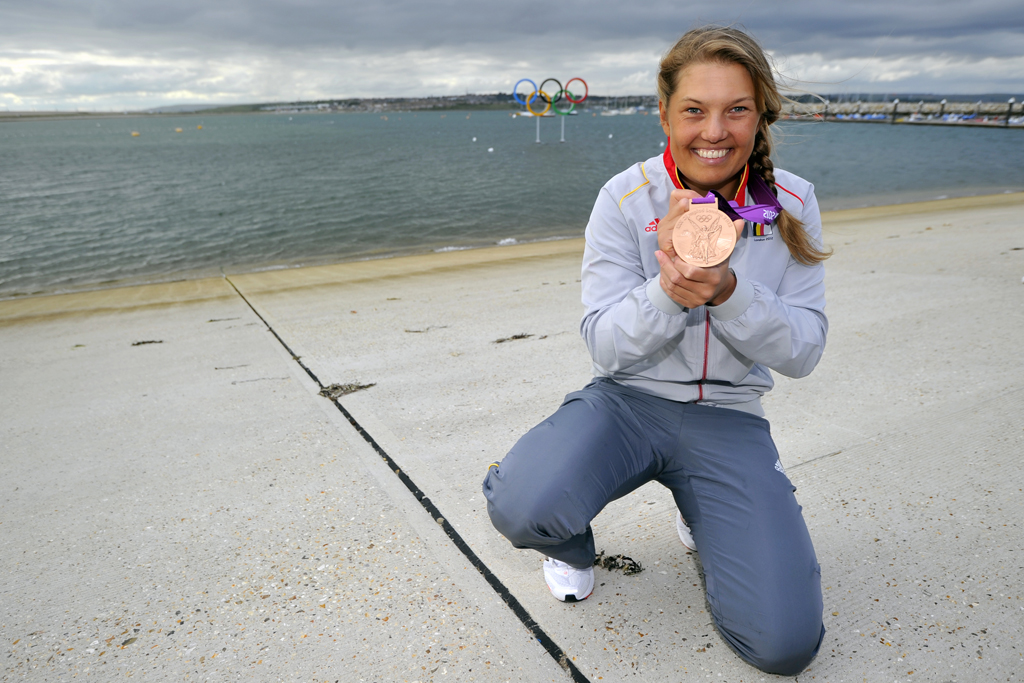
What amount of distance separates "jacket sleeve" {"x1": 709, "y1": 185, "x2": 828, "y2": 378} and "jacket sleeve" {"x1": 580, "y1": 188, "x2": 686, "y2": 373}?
0.15 metres

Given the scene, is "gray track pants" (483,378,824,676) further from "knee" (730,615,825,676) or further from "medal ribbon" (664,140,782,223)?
"medal ribbon" (664,140,782,223)

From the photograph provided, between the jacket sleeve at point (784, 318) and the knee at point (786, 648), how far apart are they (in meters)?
0.71

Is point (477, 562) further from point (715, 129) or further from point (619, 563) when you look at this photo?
point (715, 129)

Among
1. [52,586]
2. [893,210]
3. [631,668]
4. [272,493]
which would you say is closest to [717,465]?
[631,668]

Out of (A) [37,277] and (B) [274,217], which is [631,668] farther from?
(B) [274,217]

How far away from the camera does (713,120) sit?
5.72ft

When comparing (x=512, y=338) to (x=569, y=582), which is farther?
(x=512, y=338)

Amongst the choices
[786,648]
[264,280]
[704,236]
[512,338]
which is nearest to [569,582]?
[786,648]

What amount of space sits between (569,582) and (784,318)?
103cm

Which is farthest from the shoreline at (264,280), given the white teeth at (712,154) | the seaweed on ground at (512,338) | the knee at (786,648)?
the knee at (786,648)

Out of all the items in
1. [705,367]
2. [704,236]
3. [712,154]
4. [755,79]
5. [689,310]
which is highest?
[755,79]

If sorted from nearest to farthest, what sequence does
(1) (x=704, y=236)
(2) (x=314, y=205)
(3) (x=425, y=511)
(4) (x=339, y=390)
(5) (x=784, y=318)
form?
(1) (x=704, y=236) → (5) (x=784, y=318) → (3) (x=425, y=511) → (4) (x=339, y=390) → (2) (x=314, y=205)

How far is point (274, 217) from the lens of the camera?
17.4 m

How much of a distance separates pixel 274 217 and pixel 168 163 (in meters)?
32.6
